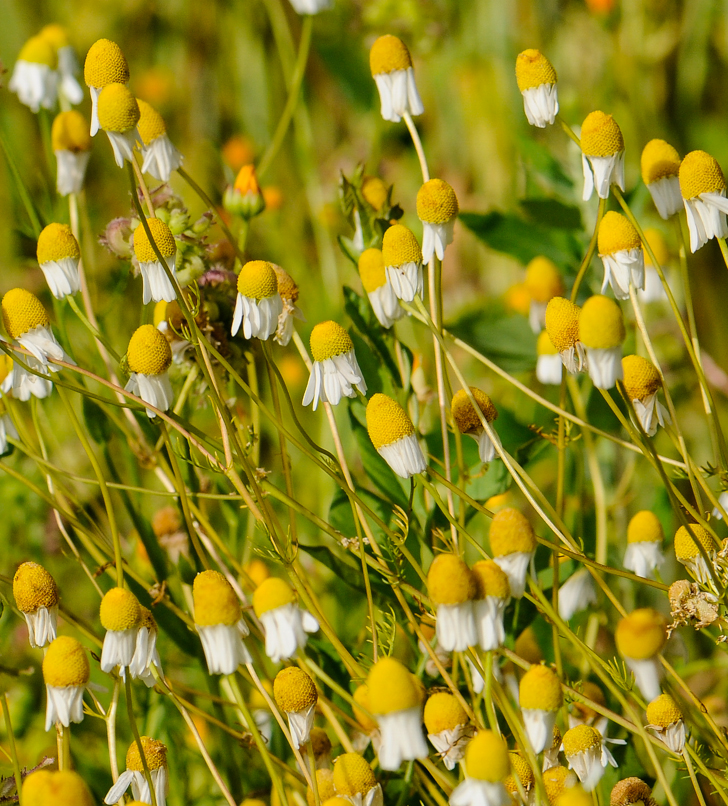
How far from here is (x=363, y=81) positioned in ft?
3.19

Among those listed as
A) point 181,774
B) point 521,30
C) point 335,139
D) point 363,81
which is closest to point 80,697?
point 181,774

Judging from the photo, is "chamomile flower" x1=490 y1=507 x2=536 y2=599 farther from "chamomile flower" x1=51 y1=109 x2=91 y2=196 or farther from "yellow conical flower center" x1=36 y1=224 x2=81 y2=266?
"chamomile flower" x1=51 y1=109 x2=91 y2=196

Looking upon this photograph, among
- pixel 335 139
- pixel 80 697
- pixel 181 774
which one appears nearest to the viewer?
pixel 80 697

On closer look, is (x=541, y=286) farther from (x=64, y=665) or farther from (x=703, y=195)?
(x=64, y=665)

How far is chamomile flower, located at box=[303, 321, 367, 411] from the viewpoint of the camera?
36 centimetres

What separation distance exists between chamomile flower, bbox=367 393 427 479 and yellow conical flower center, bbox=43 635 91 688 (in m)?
0.14

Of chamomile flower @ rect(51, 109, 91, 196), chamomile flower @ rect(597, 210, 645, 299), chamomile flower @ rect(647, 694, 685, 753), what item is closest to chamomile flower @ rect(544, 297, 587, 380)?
chamomile flower @ rect(597, 210, 645, 299)

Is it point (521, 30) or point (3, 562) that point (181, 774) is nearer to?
point (3, 562)

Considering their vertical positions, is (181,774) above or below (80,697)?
below

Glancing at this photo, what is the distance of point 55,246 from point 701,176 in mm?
293

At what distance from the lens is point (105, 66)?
0.35m

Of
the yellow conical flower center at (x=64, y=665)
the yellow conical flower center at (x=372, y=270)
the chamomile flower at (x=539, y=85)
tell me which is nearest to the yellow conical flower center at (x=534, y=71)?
the chamomile flower at (x=539, y=85)

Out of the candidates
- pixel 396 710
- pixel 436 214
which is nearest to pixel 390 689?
pixel 396 710

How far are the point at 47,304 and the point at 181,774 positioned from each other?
61 cm
